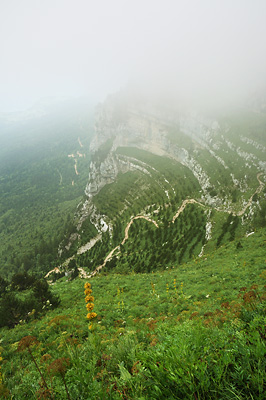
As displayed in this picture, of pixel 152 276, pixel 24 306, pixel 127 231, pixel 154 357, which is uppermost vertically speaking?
pixel 154 357

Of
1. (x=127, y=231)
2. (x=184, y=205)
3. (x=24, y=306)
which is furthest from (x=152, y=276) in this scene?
(x=127, y=231)

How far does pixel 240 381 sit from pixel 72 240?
11637 centimetres

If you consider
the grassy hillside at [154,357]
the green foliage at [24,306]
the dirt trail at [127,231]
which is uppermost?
the grassy hillside at [154,357]

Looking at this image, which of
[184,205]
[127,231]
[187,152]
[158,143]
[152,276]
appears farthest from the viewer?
[158,143]

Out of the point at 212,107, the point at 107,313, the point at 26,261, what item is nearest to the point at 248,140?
the point at 212,107

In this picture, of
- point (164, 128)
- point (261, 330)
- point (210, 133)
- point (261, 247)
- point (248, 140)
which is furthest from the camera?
point (164, 128)

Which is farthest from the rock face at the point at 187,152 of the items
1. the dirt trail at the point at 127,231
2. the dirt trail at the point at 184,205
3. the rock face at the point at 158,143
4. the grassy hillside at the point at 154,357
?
the grassy hillside at the point at 154,357

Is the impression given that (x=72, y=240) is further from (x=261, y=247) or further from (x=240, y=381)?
(x=240, y=381)

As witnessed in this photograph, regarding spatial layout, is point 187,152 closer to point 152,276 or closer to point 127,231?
point 127,231

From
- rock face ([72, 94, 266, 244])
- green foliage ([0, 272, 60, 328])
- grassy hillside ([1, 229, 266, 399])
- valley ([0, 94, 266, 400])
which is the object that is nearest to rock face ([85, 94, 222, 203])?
rock face ([72, 94, 266, 244])

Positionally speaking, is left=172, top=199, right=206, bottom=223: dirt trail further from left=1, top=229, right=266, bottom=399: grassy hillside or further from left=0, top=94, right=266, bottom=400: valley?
left=1, top=229, right=266, bottom=399: grassy hillside

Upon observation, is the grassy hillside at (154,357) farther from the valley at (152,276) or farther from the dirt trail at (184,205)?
the dirt trail at (184,205)

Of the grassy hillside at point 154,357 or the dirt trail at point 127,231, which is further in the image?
the dirt trail at point 127,231

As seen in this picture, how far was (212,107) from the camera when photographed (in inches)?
6289
